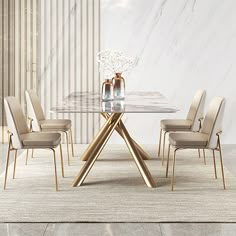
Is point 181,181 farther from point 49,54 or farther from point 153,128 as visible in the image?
point 49,54

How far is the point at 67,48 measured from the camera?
24.1 ft

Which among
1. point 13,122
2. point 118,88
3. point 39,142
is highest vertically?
point 118,88

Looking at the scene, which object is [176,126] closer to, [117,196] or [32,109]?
[32,109]

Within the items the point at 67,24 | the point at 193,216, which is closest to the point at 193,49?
the point at 67,24

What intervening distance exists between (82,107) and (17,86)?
2851 mm

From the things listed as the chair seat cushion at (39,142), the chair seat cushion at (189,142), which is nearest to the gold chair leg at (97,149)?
the chair seat cushion at (39,142)

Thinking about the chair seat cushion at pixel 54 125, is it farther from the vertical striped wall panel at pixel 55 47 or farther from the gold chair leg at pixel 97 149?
the vertical striped wall panel at pixel 55 47

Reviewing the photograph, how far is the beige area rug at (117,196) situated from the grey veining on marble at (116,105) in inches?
26.0

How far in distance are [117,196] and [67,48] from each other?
3.37 m

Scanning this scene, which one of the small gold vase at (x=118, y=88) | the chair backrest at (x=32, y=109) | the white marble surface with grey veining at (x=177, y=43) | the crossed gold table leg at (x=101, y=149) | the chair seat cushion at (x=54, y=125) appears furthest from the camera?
the white marble surface with grey veining at (x=177, y=43)

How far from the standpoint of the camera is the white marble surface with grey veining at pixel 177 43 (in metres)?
7.23

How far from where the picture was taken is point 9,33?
7.46 metres

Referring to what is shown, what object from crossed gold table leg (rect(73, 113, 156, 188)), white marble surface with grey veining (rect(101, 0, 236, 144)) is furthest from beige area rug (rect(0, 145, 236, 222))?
white marble surface with grey veining (rect(101, 0, 236, 144))

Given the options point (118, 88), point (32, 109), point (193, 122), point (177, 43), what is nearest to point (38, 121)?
point (32, 109)
